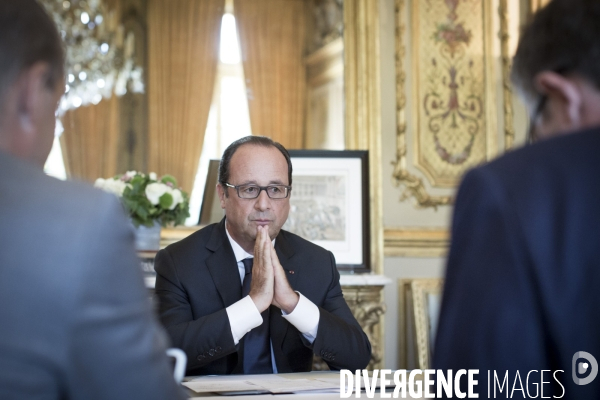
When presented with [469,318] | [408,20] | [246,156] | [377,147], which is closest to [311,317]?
[246,156]

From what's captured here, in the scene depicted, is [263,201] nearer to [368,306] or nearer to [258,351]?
[258,351]

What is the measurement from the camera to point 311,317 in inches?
93.7

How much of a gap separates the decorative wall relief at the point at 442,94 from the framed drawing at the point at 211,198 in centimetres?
129

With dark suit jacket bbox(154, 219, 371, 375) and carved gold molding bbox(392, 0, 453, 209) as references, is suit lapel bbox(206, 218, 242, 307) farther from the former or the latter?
carved gold molding bbox(392, 0, 453, 209)

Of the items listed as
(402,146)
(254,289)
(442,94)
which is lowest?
(254,289)

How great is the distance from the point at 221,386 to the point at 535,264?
1178mm

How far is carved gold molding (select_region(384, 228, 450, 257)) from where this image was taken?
4.44 metres

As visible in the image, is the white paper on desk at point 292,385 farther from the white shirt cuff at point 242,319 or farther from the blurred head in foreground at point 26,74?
the blurred head in foreground at point 26,74

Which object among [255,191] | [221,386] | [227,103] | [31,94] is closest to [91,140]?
[227,103]

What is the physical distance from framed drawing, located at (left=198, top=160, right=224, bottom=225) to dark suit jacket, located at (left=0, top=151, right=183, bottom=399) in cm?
286

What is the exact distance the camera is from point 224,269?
2.60 m

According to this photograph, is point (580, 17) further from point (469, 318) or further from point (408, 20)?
point (408, 20)

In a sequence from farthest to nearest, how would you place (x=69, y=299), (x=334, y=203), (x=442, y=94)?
(x=442, y=94), (x=334, y=203), (x=69, y=299)

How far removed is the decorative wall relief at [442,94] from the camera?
14.8 feet
